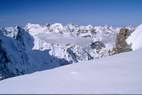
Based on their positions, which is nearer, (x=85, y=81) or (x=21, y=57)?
(x=85, y=81)

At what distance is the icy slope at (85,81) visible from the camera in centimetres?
491

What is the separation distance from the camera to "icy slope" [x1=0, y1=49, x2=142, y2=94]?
16.1ft

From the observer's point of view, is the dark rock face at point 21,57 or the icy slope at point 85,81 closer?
the icy slope at point 85,81

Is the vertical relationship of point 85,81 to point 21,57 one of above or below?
above

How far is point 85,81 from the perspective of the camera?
5.35 m

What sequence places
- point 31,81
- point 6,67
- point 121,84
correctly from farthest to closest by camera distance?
1. point 6,67
2. point 31,81
3. point 121,84

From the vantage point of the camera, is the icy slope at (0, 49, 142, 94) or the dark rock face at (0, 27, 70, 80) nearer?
the icy slope at (0, 49, 142, 94)

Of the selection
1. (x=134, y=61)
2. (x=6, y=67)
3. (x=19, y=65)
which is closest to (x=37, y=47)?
(x=19, y=65)

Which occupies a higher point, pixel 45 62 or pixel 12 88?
pixel 12 88

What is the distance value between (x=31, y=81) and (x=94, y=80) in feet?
4.74

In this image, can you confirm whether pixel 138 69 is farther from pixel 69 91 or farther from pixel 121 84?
pixel 69 91

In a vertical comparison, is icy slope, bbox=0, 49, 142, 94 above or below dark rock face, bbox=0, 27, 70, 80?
above

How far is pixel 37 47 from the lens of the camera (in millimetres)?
175375

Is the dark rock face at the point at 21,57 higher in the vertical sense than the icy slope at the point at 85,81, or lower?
lower
